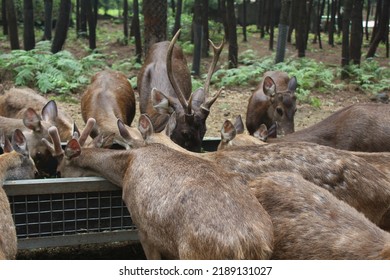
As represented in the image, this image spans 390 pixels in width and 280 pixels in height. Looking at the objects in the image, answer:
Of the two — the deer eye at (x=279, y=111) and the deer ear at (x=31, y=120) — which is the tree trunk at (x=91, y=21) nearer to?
the deer eye at (x=279, y=111)

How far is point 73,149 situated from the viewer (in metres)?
5.48

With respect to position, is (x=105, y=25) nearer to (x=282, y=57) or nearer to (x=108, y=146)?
(x=282, y=57)

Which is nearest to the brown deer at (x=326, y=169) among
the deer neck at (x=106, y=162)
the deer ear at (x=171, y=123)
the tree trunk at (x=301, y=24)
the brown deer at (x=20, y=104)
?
the deer neck at (x=106, y=162)

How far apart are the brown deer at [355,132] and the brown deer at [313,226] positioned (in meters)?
2.36

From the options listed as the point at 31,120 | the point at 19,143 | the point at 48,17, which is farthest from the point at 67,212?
the point at 48,17

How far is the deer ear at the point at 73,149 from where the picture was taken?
546 cm

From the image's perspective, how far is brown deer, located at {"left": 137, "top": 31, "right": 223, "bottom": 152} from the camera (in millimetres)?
6688

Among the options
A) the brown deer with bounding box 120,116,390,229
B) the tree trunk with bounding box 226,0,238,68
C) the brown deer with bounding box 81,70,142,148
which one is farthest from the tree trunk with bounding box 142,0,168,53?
the brown deer with bounding box 120,116,390,229

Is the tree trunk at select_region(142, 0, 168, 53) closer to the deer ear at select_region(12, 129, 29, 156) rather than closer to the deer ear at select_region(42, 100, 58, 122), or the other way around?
the deer ear at select_region(42, 100, 58, 122)

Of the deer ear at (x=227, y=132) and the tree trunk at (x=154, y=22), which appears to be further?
the tree trunk at (x=154, y=22)

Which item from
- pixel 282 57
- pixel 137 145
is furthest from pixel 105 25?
pixel 137 145

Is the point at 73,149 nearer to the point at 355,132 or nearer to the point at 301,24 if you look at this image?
the point at 355,132

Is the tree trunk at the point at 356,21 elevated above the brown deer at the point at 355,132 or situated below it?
above

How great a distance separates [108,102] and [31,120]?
1.64 metres
